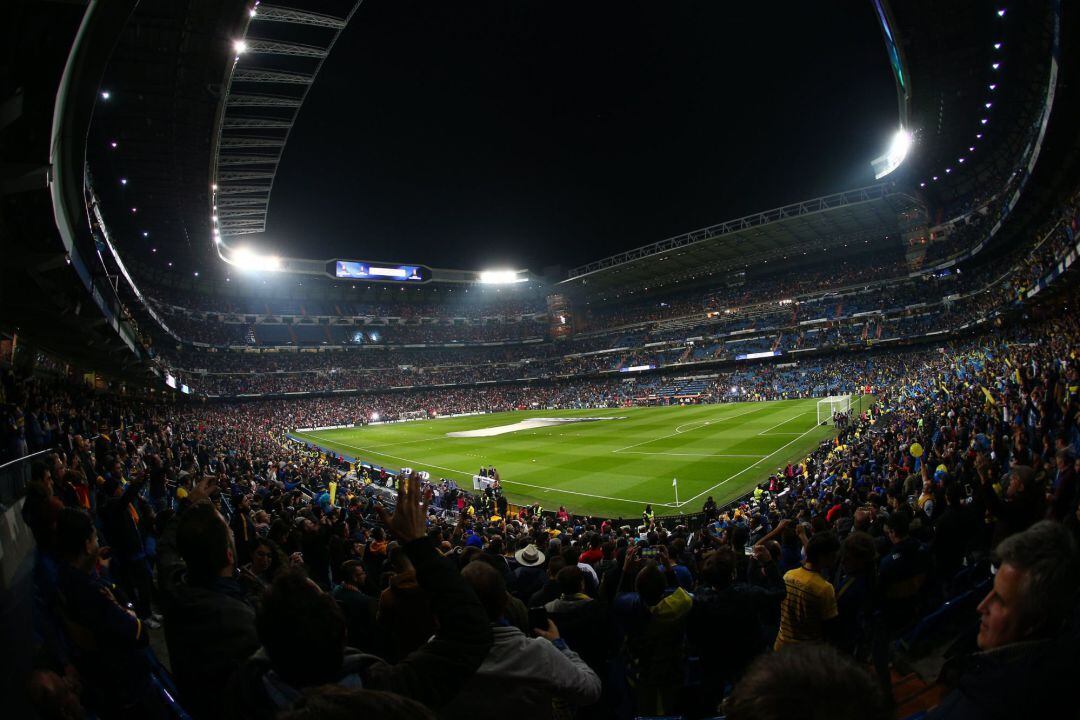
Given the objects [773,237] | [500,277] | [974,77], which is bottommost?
[773,237]

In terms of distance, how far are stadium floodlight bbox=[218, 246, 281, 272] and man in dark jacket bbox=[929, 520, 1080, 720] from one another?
7013 cm

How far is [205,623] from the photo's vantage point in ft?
8.79

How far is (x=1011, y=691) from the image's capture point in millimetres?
1746

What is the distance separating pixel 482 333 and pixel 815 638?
93.0m

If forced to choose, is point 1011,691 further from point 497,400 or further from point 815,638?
point 497,400

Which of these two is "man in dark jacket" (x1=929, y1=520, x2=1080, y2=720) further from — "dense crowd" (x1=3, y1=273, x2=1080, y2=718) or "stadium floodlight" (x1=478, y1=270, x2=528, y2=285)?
"stadium floodlight" (x1=478, y1=270, x2=528, y2=285)

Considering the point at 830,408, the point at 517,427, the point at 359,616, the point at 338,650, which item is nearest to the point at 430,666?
the point at 338,650

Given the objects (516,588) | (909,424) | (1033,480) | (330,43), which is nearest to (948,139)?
(909,424)

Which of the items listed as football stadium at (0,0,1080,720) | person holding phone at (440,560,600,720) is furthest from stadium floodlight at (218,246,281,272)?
person holding phone at (440,560,600,720)

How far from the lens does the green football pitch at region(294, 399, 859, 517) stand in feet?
73.0

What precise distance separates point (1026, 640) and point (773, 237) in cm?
6762

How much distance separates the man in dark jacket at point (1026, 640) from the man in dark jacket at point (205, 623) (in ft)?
10.0

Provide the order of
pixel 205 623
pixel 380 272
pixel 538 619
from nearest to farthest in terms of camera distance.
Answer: pixel 205 623 → pixel 538 619 → pixel 380 272

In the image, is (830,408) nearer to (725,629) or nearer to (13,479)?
(725,629)
